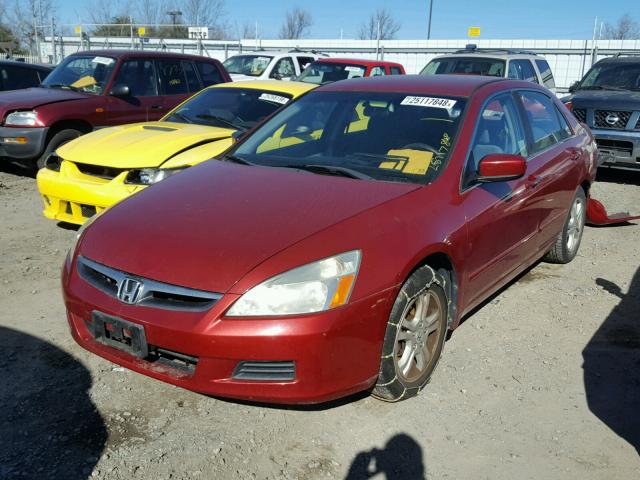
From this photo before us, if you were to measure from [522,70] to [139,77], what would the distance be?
266 inches

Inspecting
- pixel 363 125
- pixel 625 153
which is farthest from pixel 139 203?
pixel 625 153

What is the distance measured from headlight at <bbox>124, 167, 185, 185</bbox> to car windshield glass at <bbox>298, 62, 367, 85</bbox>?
7.67 m

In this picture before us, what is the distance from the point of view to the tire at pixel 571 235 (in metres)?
5.43

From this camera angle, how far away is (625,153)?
8922 millimetres

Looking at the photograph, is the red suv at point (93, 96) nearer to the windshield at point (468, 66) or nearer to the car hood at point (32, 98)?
the car hood at point (32, 98)

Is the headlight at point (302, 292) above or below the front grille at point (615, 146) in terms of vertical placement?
above

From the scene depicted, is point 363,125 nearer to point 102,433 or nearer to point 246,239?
point 246,239

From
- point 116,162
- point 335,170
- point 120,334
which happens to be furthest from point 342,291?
point 116,162

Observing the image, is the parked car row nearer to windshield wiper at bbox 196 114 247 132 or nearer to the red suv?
windshield wiper at bbox 196 114 247 132

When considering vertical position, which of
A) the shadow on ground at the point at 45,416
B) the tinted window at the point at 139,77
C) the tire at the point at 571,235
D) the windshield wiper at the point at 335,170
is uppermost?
the tinted window at the point at 139,77

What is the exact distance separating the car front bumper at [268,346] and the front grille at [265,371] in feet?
0.05

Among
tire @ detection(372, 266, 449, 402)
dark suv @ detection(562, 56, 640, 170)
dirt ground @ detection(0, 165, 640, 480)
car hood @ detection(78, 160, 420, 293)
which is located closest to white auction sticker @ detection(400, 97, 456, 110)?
car hood @ detection(78, 160, 420, 293)

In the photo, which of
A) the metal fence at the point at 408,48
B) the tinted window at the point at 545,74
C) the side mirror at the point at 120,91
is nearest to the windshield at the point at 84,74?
the side mirror at the point at 120,91

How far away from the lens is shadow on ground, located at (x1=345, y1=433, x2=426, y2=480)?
2.71 m
